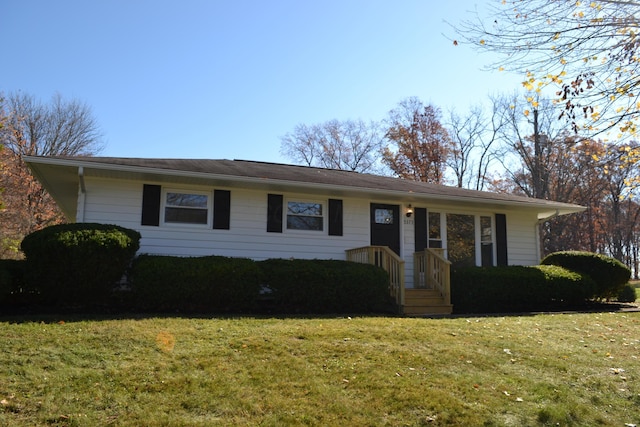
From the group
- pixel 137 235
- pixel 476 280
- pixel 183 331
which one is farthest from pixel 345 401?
pixel 476 280

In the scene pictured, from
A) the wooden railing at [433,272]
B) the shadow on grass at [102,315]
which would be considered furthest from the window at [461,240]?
the shadow on grass at [102,315]

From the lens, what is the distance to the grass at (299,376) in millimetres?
4012

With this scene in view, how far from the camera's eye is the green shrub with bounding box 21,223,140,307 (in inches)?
305

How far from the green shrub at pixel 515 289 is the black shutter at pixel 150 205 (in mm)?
6902

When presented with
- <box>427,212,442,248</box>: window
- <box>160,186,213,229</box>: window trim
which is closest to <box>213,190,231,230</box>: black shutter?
<box>160,186,213,229</box>: window trim

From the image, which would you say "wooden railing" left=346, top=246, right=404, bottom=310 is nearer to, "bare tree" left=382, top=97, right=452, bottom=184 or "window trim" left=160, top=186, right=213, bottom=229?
"window trim" left=160, top=186, right=213, bottom=229

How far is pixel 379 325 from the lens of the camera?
7.41 m

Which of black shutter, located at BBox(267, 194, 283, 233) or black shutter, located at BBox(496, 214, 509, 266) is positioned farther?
black shutter, located at BBox(496, 214, 509, 266)

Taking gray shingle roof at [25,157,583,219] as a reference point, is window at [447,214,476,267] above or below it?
below

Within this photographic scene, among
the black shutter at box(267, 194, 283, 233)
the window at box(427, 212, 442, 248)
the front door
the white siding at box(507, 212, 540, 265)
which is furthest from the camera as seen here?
the white siding at box(507, 212, 540, 265)

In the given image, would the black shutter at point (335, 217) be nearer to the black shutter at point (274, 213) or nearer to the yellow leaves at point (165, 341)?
the black shutter at point (274, 213)

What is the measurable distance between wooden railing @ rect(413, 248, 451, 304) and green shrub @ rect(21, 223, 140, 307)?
6769 millimetres

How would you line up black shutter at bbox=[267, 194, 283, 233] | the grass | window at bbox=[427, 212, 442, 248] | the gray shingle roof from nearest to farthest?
the grass
the gray shingle roof
black shutter at bbox=[267, 194, 283, 233]
window at bbox=[427, 212, 442, 248]

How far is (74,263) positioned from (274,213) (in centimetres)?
474
